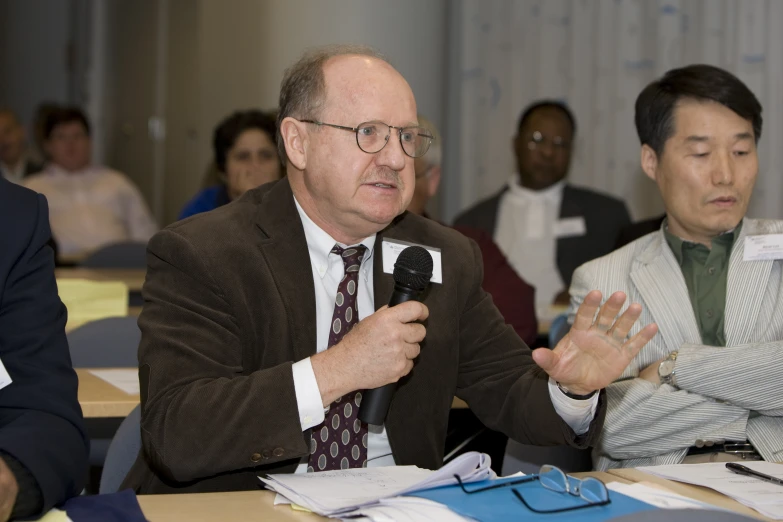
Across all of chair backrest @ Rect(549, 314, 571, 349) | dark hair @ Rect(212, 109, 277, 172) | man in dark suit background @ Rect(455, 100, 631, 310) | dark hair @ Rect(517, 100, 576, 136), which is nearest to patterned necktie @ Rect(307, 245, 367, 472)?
chair backrest @ Rect(549, 314, 571, 349)

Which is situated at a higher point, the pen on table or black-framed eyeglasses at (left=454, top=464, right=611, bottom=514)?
black-framed eyeglasses at (left=454, top=464, right=611, bottom=514)

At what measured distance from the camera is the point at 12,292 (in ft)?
5.64

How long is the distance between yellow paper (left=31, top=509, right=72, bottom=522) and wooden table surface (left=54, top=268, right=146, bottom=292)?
130 inches

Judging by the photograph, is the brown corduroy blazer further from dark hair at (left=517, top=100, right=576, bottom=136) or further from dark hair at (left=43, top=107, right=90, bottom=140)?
dark hair at (left=43, top=107, right=90, bottom=140)

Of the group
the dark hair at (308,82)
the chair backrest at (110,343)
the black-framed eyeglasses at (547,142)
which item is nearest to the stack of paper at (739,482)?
the dark hair at (308,82)

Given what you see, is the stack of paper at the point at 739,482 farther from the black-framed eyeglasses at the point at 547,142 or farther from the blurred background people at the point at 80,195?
the blurred background people at the point at 80,195

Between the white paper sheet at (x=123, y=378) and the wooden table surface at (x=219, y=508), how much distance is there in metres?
0.95

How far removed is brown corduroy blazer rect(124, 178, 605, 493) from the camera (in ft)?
6.25

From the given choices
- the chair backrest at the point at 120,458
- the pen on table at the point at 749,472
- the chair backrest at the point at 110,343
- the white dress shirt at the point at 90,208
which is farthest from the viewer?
the white dress shirt at the point at 90,208

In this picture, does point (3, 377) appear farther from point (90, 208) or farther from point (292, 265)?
point (90, 208)

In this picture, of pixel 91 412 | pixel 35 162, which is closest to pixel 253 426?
pixel 91 412

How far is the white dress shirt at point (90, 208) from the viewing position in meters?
8.24

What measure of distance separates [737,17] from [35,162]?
6.10 metres

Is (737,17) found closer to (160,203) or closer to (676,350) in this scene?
(676,350)
